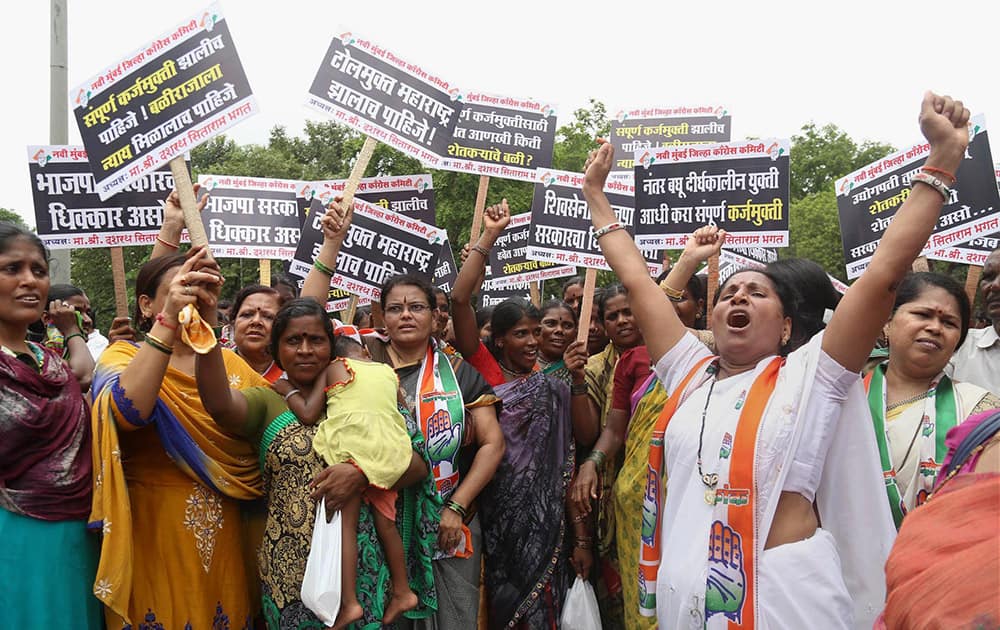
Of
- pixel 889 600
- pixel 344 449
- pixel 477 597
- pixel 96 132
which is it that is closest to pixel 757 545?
pixel 889 600

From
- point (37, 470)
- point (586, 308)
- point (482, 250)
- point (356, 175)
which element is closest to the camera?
point (37, 470)

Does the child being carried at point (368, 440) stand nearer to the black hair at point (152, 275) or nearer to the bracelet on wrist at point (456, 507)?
the bracelet on wrist at point (456, 507)

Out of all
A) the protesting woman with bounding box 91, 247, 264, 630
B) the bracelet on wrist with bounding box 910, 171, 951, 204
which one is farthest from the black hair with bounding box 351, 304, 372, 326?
the bracelet on wrist with bounding box 910, 171, 951, 204

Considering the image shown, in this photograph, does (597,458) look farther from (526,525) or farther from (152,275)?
(152,275)

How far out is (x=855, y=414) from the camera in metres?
2.33

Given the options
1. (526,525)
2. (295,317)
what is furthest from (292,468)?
(526,525)

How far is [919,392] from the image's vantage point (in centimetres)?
315

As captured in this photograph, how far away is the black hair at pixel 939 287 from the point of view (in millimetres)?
3229

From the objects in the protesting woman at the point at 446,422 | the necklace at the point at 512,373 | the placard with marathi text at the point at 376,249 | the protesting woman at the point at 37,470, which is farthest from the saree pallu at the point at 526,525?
the protesting woman at the point at 37,470

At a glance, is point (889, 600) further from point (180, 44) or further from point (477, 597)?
point (180, 44)

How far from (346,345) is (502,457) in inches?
36.6

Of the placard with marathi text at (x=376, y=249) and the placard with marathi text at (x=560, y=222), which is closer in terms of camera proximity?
the placard with marathi text at (x=376, y=249)

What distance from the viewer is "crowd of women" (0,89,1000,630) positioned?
2.22m

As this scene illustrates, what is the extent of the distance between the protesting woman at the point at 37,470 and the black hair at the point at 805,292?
7.93ft
